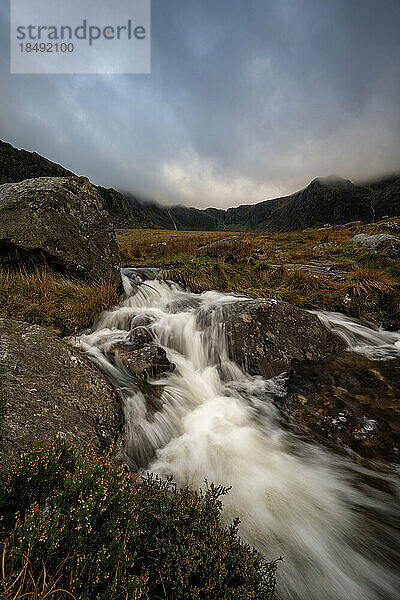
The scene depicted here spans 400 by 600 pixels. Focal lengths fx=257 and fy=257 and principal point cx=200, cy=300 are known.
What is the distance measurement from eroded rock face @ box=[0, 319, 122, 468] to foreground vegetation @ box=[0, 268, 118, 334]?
2.19m

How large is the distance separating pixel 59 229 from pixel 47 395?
6184mm

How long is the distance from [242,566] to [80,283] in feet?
26.7

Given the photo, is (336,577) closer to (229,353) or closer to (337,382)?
(337,382)

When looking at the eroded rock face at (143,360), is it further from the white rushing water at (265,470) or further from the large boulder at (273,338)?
the large boulder at (273,338)

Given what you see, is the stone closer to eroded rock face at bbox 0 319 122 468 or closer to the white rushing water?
the white rushing water

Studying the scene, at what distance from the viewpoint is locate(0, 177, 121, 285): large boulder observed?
24.3 feet

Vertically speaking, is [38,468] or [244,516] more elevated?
[38,468]

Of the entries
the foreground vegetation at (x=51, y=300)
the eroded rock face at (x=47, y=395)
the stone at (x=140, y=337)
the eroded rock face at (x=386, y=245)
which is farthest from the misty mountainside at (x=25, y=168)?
the eroded rock face at (x=47, y=395)

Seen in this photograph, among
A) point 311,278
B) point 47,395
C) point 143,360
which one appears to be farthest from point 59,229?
point 311,278

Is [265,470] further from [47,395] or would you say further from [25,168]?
[25,168]

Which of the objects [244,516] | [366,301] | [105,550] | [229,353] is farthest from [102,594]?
[366,301]

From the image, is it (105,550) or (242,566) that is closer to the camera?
(105,550)

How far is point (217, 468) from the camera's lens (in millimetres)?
3785

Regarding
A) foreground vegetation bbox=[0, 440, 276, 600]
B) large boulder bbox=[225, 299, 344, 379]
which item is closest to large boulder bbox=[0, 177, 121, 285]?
large boulder bbox=[225, 299, 344, 379]
